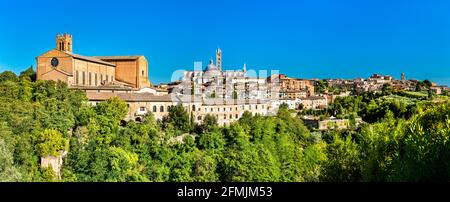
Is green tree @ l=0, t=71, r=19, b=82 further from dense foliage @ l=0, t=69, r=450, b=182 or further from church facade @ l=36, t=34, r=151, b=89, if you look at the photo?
church facade @ l=36, t=34, r=151, b=89

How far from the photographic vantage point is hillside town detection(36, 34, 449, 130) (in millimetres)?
10125

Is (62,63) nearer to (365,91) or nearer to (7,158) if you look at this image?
(7,158)

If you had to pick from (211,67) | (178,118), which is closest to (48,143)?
(178,118)

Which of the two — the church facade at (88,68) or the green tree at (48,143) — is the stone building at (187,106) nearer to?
the church facade at (88,68)

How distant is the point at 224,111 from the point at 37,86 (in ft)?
14.4

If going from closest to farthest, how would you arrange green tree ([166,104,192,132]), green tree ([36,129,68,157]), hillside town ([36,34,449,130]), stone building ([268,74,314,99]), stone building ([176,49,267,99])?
green tree ([36,129,68,157]) → green tree ([166,104,192,132]) → hillside town ([36,34,449,130]) → stone building ([176,49,267,99]) → stone building ([268,74,314,99])

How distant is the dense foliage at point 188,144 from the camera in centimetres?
379

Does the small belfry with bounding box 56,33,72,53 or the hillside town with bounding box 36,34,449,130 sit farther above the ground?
the small belfry with bounding box 56,33,72,53

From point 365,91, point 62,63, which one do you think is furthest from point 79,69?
point 365,91

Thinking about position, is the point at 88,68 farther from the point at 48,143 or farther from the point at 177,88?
the point at 48,143

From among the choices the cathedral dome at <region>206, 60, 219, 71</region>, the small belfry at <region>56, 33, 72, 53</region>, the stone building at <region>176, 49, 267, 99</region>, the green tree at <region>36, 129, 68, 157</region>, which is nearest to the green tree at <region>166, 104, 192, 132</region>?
the stone building at <region>176, 49, 267, 99</region>

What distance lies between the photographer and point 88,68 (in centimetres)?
1084

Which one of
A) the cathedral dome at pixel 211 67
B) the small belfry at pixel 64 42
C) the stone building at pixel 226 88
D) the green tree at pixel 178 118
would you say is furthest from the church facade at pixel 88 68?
the cathedral dome at pixel 211 67

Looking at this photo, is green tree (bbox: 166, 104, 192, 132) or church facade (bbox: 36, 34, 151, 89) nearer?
green tree (bbox: 166, 104, 192, 132)
